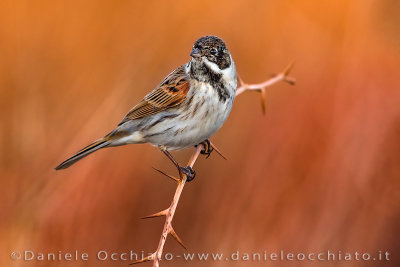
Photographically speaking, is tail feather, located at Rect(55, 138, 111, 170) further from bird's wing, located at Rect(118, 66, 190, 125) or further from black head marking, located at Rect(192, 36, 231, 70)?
black head marking, located at Rect(192, 36, 231, 70)

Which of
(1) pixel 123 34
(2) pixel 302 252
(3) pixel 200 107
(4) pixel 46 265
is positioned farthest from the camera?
(1) pixel 123 34

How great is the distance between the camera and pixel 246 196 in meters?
3.80

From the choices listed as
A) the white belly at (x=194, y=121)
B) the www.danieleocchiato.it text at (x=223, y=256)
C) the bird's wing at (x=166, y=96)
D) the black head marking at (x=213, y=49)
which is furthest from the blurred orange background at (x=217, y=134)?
the black head marking at (x=213, y=49)

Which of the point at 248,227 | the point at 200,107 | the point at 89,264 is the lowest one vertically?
the point at 89,264

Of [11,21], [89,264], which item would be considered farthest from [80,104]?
[89,264]

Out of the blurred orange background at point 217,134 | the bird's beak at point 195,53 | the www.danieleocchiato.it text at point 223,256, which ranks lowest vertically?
Result: the www.danieleocchiato.it text at point 223,256

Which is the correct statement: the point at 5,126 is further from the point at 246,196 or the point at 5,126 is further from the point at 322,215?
the point at 322,215

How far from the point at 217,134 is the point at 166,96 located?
1.02 meters

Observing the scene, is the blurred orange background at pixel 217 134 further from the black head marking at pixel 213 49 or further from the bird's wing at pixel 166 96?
the black head marking at pixel 213 49

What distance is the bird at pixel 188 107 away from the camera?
2.98 metres

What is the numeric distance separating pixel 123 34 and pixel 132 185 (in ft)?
3.89

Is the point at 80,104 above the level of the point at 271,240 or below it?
above

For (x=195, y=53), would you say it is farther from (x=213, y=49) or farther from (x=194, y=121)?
(x=194, y=121)

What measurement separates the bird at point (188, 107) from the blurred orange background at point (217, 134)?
630mm
